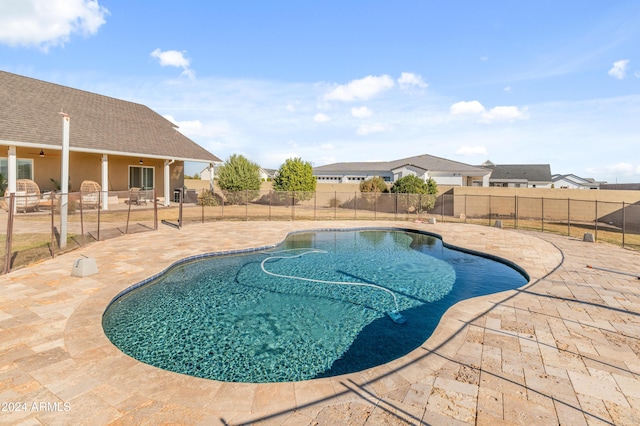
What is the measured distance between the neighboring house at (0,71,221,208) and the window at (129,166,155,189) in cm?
1

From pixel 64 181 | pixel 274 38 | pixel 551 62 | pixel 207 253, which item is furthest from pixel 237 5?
pixel 551 62

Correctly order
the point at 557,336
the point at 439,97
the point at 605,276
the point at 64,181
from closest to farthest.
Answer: the point at 557,336
the point at 605,276
the point at 64,181
the point at 439,97

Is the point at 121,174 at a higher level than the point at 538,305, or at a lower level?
higher

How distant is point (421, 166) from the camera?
33125 millimetres

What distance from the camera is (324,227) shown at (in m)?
14.4

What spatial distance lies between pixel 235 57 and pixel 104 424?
16.9 m

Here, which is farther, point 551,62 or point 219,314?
point 551,62

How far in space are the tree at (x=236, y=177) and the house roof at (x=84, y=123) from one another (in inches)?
44.9

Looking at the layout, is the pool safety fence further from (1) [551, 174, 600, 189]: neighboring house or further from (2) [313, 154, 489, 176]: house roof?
(1) [551, 174, 600, 189]: neighboring house

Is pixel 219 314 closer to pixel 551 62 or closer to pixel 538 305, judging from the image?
pixel 538 305

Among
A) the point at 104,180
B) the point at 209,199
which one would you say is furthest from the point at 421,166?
the point at 104,180

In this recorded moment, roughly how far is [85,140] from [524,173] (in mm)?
42263

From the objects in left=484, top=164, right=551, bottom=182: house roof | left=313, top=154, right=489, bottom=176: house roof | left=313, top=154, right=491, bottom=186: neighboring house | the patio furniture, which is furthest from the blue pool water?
left=484, top=164, right=551, bottom=182: house roof

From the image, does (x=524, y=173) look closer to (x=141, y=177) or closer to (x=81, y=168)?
(x=141, y=177)
